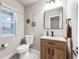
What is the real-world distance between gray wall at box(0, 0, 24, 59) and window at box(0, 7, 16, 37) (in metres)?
0.21

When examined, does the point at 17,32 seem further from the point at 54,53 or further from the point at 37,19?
the point at 54,53

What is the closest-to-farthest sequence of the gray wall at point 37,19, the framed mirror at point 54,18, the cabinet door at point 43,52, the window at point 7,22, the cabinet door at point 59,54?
1. the cabinet door at point 59,54
2. the cabinet door at point 43,52
3. the window at point 7,22
4. the framed mirror at point 54,18
5. the gray wall at point 37,19

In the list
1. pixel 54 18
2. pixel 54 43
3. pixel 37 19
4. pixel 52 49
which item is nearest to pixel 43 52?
pixel 52 49

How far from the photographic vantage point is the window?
2841 millimetres

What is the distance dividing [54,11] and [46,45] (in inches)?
53.5

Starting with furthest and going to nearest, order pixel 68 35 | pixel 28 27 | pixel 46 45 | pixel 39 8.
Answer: pixel 28 27
pixel 39 8
pixel 46 45
pixel 68 35

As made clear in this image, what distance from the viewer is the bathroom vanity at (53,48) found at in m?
2.15

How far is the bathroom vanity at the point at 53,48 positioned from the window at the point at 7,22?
1401 millimetres

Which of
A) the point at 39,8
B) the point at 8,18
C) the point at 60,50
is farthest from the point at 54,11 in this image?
the point at 8,18

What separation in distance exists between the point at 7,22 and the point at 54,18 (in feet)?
5.95

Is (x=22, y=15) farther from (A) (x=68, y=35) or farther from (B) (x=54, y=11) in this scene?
(A) (x=68, y=35)

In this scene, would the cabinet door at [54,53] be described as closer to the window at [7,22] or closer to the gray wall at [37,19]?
the gray wall at [37,19]

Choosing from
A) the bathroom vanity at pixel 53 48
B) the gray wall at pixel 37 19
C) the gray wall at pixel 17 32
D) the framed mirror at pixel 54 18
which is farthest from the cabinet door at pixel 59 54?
the gray wall at pixel 17 32

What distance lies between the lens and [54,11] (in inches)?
123
